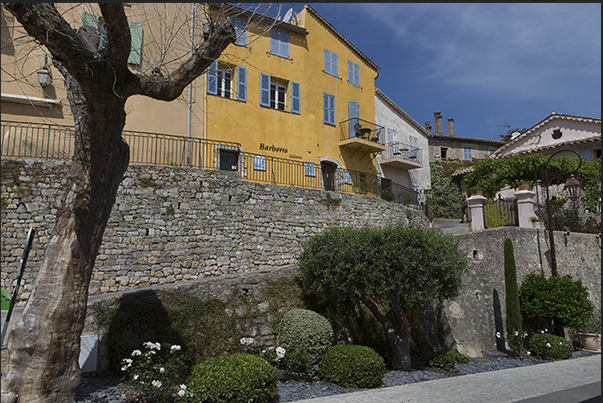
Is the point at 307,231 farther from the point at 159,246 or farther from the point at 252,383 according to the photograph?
the point at 252,383

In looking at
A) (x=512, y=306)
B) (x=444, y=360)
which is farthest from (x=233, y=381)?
(x=512, y=306)

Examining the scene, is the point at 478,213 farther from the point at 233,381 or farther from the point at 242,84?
the point at 233,381

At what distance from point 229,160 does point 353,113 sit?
7.92 metres

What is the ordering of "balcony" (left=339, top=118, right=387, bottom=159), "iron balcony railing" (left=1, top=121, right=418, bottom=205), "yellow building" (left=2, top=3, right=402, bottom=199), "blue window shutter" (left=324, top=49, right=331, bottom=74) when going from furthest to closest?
1. "blue window shutter" (left=324, top=49, right=331, bottom=74)
2. "balcony" (left=339, top=118, right=387, bottom=159)
3. "yellow building" (left=2, top=3, right=402, bottom=199)
4. "iron balcony railing" (left=1, top=121, right=418, bottom=205)

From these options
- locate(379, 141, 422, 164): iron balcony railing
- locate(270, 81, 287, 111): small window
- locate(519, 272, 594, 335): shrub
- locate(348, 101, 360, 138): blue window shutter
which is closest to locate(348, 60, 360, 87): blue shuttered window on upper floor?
locate(348, 101, 360, 138): blue window shutter

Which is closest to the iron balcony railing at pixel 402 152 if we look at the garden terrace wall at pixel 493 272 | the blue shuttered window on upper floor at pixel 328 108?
the blue shuttered window on upper floor at pixel 328 108

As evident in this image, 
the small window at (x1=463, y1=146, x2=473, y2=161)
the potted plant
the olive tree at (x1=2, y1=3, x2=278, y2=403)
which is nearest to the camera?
the olive tree at (x1=2, y1=3, x2=278, y2=403)

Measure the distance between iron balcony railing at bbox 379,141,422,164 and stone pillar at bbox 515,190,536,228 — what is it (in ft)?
27.5

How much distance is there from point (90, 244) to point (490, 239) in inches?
485

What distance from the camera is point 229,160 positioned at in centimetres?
1703

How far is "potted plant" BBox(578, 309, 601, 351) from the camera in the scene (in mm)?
14562

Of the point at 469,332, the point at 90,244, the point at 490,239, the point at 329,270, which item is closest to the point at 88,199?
the point at 90,244

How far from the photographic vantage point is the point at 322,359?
Result: 8844mm

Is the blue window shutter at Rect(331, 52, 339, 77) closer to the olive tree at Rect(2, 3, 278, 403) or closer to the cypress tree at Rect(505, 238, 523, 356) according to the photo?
the cypress tree at Rect(505, 238, 523, 356)
